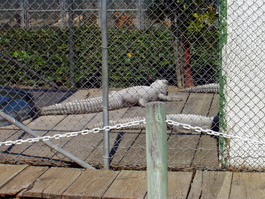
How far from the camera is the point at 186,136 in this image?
4.50m

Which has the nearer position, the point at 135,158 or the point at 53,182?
the point at 53,182

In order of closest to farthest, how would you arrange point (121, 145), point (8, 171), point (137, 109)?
point (8, 171), point (121, 145), point (137, 109)

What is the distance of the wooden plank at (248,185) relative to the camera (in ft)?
10.2

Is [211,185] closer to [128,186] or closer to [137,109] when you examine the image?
[128,186]

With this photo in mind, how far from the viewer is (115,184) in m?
3.33

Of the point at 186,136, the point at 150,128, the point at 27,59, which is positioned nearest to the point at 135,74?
the point at 27,59

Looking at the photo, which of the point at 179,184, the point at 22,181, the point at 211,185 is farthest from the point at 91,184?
the point at 211,185

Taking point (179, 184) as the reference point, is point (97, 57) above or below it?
above

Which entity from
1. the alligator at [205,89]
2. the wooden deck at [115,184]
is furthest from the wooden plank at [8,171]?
the alligator at [205,89]

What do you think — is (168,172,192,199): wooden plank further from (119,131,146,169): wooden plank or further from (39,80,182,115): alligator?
(39,80,182,115): alligator

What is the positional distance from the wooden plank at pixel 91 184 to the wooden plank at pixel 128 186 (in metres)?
0.05

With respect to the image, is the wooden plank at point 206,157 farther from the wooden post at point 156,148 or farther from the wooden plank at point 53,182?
the wooden post at point 156,148

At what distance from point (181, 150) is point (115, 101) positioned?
2.13 metres

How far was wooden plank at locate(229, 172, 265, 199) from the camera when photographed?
3.10 metres
